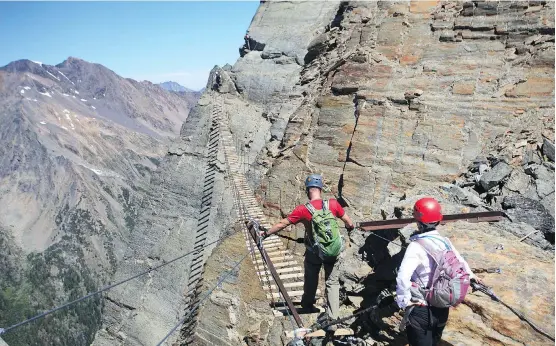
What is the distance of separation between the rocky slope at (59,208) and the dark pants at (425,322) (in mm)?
72758

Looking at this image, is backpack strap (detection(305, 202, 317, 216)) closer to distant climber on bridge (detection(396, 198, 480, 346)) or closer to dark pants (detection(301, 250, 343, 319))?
dark pants (detection(301, 250, 343, 319))

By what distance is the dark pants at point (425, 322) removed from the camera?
383cm

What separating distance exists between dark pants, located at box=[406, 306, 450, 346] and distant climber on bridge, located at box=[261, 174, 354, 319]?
1419mm

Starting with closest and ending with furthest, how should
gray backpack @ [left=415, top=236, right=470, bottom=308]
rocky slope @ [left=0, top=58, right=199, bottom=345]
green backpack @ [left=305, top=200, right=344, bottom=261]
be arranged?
gray backpack @ [left=415, top=236, right=470, bottom=308] → green backpack @ [left=305, top=200, right=344, bottom=261] → rocky slope @ [left=0, top=58, right=199, bottom=345]

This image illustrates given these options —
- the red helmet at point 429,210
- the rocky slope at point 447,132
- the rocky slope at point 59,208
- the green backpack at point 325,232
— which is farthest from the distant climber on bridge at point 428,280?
the rocky slope at point 59,208

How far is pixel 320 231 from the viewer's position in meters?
5.04

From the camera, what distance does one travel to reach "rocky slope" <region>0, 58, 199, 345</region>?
92.8 meters

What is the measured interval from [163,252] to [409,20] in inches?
471

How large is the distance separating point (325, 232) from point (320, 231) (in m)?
0.06

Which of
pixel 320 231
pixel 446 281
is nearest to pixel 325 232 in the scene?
pixel 320 231

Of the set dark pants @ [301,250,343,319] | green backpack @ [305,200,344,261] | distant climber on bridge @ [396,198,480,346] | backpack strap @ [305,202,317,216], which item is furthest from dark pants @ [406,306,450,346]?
backpack strap @ [305,202,317,216]

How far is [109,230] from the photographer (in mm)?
122812

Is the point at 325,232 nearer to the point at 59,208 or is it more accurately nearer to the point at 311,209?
the point at 311,209

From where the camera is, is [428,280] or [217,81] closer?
[428,280]
